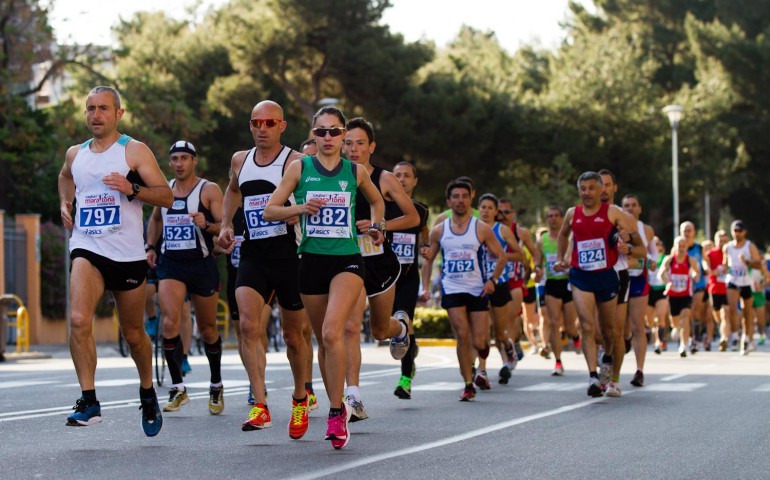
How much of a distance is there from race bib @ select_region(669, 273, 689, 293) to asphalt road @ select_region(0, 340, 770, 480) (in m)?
8.91

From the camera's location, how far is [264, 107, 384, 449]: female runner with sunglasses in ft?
30.8

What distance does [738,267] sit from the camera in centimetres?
2575

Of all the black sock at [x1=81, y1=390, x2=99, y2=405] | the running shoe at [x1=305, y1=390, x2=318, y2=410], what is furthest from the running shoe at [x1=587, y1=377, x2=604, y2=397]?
the black sock at [x1=81, y1=390, x2=99, y2=405]

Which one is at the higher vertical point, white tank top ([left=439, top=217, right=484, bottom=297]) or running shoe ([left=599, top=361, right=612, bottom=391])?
white tank top ([left=439, top=217, right=484, bottom=297])

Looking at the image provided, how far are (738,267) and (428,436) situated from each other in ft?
55.0

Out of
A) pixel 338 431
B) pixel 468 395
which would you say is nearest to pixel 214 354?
pixel 468 395

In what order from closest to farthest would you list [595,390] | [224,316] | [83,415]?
[83,415]
[595,390]
[224,316]

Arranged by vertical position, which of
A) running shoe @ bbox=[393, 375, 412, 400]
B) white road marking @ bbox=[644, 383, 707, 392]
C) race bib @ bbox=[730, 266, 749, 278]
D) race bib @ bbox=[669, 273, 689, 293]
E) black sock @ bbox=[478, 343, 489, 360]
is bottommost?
white road marking @ bbox=[644, 383, 707, 392]

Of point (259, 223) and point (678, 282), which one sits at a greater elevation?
point (259, 223)

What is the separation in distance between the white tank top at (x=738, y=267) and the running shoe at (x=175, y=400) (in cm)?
1550

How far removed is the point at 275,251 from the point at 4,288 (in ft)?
71.4

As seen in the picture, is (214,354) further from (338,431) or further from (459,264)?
(338,431)

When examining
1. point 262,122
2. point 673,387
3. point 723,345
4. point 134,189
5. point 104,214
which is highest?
point 262,122

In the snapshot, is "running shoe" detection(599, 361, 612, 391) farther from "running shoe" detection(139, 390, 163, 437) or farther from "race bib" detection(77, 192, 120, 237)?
"race bib" detection(77, 192, 120, 237)
